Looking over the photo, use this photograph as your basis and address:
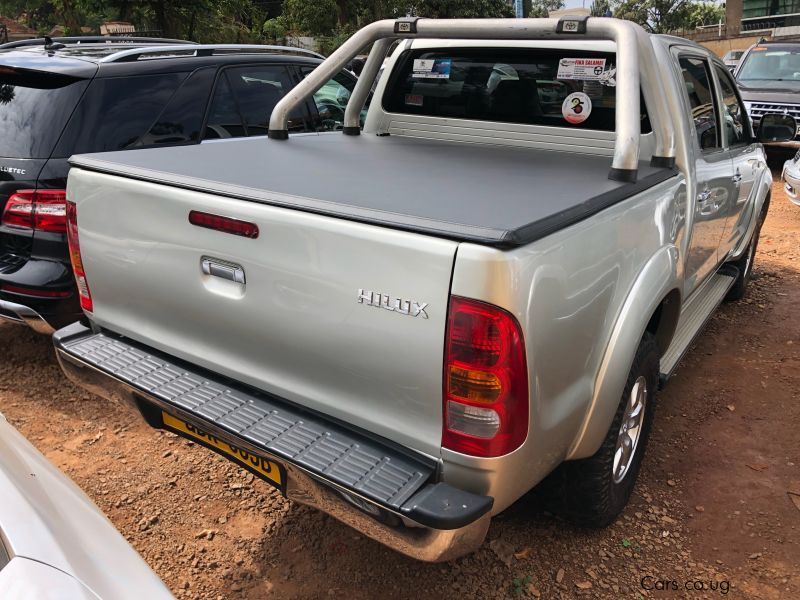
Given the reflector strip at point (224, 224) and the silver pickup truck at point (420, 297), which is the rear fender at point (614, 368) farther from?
the reflector strip at point (224, 224)

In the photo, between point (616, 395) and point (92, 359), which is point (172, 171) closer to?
point (92, 359)

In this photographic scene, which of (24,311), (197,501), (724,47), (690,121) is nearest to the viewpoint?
(197,501)

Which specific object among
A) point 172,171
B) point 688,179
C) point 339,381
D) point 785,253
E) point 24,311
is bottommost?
point 785,253

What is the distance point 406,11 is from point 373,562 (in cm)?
3155

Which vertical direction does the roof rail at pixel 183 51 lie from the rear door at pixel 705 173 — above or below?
above

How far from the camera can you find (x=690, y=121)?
3264 millimetres

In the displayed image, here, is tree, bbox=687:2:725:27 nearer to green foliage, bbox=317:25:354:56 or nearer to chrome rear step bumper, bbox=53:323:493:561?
green foliage, bbox=317:25:354:56

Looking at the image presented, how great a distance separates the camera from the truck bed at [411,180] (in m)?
1.92

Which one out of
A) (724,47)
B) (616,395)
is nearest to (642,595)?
(616,395)

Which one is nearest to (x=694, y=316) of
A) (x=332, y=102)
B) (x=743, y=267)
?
(x=743, y=267)

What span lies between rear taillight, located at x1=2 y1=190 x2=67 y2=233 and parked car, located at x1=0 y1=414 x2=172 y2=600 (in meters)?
2.13

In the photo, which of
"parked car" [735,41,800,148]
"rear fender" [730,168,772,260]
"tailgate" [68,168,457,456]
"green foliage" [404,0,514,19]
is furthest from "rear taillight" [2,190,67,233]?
"green foliage" [404,0,514,19]

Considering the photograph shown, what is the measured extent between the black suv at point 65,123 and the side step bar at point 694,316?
306 cm

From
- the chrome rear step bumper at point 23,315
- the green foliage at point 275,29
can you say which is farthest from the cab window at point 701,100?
the green foliage at point 275,29
